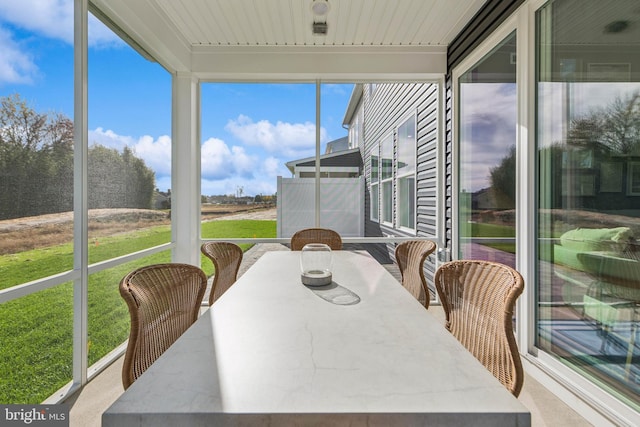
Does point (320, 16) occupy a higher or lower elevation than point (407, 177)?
higher

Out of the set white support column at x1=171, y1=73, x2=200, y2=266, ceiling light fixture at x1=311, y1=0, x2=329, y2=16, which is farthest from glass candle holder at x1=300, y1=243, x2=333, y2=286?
white support column at x1=171, y1=73, x2=200, y2=266

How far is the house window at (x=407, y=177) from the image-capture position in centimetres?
403

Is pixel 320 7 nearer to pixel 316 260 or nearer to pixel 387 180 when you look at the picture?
pixel 387 180

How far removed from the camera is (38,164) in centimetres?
195

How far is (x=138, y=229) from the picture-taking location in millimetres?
3066

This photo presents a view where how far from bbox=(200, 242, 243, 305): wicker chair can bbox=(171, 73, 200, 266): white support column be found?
4.70 ft

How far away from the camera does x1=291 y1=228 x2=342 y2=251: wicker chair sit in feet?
10.4

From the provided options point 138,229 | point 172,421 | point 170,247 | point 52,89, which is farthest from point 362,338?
point 170,247

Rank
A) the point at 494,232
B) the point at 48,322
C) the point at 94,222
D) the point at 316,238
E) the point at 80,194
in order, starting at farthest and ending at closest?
the point at 316,238, the point at 494,232, the point at 94,222, the point at 80,194, the point at 48,322

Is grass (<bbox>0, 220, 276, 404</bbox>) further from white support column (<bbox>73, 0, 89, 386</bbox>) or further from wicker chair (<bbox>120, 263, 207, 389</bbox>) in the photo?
wicker chair (<bbox>120, 263, 207, 389</bbox>)

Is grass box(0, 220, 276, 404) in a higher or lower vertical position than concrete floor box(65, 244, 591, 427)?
higher

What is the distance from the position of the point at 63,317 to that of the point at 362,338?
2259mm

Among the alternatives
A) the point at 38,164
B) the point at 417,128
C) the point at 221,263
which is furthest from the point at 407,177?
the point at 38,164

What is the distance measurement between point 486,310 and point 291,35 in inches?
129
